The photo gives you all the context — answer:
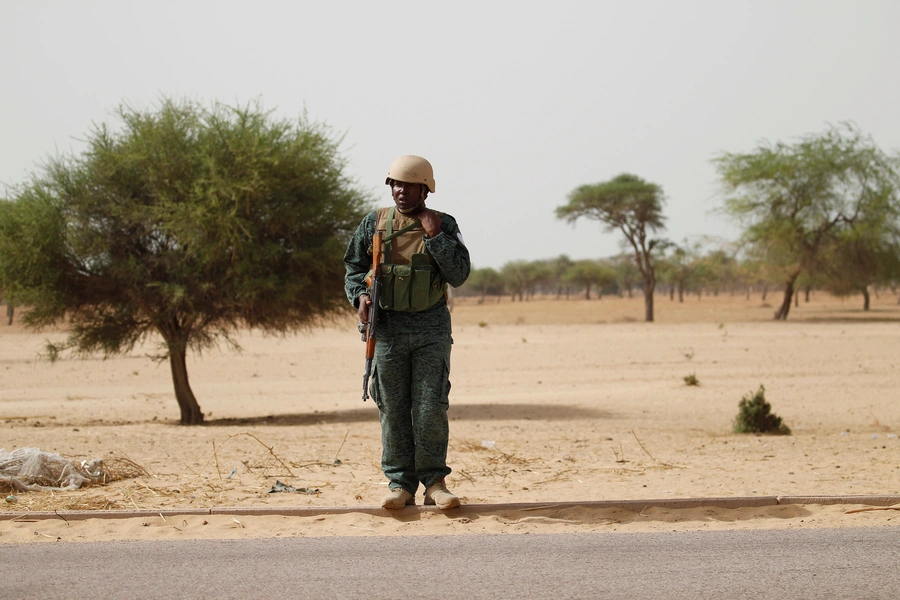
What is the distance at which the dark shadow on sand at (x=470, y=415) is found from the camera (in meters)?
15.7

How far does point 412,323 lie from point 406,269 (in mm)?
377

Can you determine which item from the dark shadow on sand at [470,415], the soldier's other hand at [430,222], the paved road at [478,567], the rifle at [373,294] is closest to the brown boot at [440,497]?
the paved road at [478,567]

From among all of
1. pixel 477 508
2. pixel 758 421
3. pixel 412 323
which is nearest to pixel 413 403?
pixel 412 323

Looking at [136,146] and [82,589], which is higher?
[136,146]

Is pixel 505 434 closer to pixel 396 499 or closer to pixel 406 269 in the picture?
pixel 396 499

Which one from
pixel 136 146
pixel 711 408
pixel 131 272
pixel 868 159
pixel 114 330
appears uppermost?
pixel 868 159

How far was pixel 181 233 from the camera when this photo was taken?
14672 millimetres

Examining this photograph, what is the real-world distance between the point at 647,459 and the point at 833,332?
28.5 metres

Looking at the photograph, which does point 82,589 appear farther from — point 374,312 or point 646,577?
point 646,577

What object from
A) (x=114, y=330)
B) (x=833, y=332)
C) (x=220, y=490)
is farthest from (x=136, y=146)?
(x=833, y=332)

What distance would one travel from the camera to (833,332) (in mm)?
35125

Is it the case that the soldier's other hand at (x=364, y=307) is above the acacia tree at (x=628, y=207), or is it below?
below

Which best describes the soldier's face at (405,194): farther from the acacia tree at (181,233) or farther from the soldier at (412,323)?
the acacia tree at (181,233)

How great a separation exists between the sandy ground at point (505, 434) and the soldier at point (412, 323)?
12.9 inches
